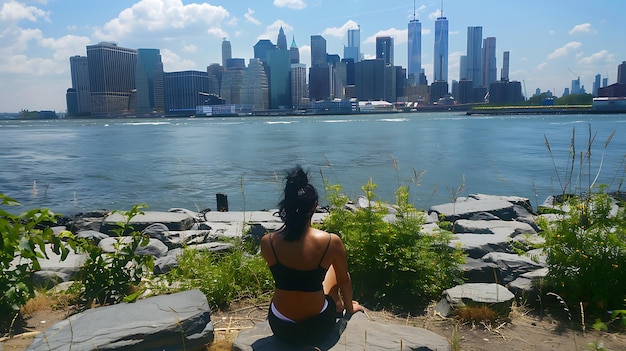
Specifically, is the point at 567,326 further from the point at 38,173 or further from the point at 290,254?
the point at 38,173

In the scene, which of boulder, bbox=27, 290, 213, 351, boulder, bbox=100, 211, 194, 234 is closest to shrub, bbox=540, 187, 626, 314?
boulder, bbox=27, 290, 213, 351

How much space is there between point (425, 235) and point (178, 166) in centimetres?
2216

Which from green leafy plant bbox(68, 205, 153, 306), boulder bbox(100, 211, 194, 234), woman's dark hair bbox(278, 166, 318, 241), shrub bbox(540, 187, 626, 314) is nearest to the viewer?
woman's dark hair bbox(278, 166, 318, 241)

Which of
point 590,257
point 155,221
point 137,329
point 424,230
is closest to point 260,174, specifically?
point 155,221

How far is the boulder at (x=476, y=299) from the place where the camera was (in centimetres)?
388

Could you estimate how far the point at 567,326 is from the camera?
3.76 meters

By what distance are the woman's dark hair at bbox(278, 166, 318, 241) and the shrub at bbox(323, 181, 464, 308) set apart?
1.39 meters

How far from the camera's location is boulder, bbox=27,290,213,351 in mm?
3078

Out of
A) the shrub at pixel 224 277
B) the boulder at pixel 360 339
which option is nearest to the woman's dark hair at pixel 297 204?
the boulder at pixel 360 339

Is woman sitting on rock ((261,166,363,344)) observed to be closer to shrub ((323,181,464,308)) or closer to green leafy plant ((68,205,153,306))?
shrub ((323,181,464,308))

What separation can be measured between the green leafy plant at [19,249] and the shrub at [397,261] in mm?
2413

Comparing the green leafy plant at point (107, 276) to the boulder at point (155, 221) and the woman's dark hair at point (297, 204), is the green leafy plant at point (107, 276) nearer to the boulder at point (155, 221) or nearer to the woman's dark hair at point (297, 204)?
the woman's dark hair at point (297, 204)

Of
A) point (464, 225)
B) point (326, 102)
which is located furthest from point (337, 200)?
point (326, 102)

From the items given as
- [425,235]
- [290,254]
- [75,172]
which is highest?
[290,254]
